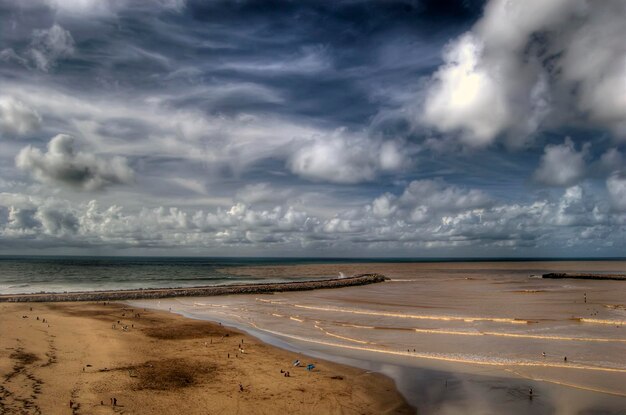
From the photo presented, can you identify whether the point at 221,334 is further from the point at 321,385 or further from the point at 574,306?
the point at 574,306

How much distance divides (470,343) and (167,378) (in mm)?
20057

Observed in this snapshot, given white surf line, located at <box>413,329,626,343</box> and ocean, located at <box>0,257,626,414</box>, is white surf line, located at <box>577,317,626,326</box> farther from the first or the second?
white surf line, located at <box>413,329,626,343</box>

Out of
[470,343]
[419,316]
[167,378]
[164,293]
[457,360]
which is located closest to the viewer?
[167,378]

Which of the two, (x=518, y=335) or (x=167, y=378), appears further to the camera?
(x=518, y=335)

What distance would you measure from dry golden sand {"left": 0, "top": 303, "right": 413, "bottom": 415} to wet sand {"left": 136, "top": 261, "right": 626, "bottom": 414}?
252cm

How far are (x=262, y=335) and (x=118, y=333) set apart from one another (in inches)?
432

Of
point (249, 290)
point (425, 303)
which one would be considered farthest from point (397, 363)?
point (249, 290)

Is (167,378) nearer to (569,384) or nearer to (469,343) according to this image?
(569,384)

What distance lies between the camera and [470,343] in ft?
91.7

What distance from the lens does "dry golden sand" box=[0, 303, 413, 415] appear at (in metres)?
16.2

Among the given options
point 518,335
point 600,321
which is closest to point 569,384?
point 518,335

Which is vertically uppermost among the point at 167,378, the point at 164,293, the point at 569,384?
the point at 569,384

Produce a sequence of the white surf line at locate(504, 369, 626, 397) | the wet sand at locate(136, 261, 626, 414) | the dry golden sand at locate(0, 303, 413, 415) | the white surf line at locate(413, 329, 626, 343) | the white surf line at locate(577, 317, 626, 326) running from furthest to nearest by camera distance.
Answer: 1. the white surf line at locate(577, 317, 626, 326)
2. the white surf line at locate(413, 329, 626, 343)
3. the white surf line at locate(504, 369, 626, 397)
4. the wet sand at locate(136, 261, 626, 414)
5. the dry golden sand at locate(0, 303, 413, 415)

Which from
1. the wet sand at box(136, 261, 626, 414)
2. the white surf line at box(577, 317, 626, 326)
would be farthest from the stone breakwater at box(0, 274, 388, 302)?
the white surf line at box(577, 317, 626, 326)
